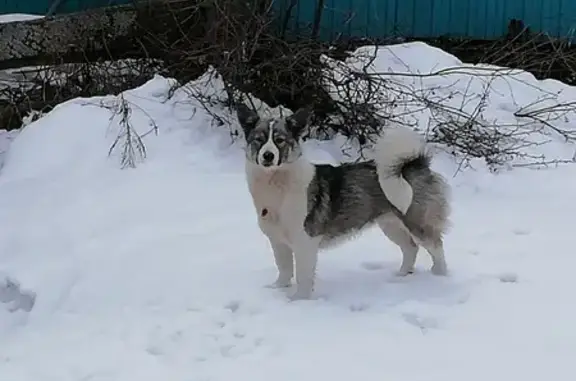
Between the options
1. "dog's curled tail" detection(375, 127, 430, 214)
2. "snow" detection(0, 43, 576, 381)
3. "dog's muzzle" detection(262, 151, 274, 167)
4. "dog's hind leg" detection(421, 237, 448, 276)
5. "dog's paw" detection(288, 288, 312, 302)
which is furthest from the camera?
"dog's hind leg" detection(421, 237, 448, 276)

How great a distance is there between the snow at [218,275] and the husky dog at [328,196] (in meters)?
0.20

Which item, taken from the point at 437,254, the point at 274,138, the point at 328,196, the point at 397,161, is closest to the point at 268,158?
the point at 274,138

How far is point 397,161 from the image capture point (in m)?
4.94

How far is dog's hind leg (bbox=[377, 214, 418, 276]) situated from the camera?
516 cm

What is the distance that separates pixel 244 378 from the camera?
3.81 meters

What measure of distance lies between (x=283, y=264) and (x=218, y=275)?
39 cm

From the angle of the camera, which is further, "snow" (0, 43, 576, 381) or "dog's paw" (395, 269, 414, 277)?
"dog's paw" (395, 269, 414, 277)

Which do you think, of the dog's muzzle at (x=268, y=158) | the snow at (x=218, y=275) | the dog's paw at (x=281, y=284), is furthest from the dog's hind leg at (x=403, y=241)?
the dog's muzzle at (x=268, y=158)

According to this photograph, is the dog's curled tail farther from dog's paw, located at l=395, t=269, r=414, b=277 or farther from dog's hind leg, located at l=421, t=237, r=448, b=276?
dog's paw, located at l=395, t=269, r=414, b=277

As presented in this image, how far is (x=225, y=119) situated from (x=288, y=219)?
10.4ft

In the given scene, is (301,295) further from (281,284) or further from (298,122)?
(298,122)

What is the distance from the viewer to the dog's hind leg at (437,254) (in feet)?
16.8

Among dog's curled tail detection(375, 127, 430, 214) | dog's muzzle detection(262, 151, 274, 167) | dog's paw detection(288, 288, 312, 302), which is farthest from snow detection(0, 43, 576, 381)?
dog's muzzle detection(262, 151, 274, 167)

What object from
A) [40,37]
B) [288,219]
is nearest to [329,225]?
[288,219]
